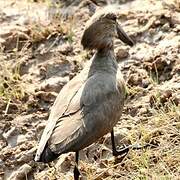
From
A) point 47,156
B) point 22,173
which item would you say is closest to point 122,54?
point 22,173

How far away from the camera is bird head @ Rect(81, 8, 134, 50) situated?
6582 millimetres

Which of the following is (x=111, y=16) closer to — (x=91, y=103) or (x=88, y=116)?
(x=91, y=103)

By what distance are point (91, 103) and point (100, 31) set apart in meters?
0.82

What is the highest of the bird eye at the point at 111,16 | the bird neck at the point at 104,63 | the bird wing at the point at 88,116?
the bird eye at the point at 111,16

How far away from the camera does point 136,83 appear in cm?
733

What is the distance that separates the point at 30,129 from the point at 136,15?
1861 mm

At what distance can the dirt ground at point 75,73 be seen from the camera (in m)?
6.38

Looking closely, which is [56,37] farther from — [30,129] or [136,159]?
[136,159]

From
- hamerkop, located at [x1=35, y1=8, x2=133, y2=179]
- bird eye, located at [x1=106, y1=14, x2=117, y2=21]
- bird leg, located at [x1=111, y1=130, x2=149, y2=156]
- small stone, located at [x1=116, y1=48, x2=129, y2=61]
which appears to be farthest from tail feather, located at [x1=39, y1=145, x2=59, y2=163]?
small stone, located at [x1=116, y1=48, x2=129, y2=61]

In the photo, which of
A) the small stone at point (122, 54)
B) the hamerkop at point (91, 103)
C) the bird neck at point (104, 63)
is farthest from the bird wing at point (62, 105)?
the small stone at point (122, 54)

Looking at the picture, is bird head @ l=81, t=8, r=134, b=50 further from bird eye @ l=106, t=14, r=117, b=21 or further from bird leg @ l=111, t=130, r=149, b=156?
bird leg @ l=111, t=130, r=149, b=156

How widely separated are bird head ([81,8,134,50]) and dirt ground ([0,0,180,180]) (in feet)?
2.30

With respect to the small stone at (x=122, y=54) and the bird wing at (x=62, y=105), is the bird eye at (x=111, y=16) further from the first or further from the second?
the small stone at (x=122, y=54)

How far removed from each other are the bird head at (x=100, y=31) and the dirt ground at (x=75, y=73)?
2.30 feet
